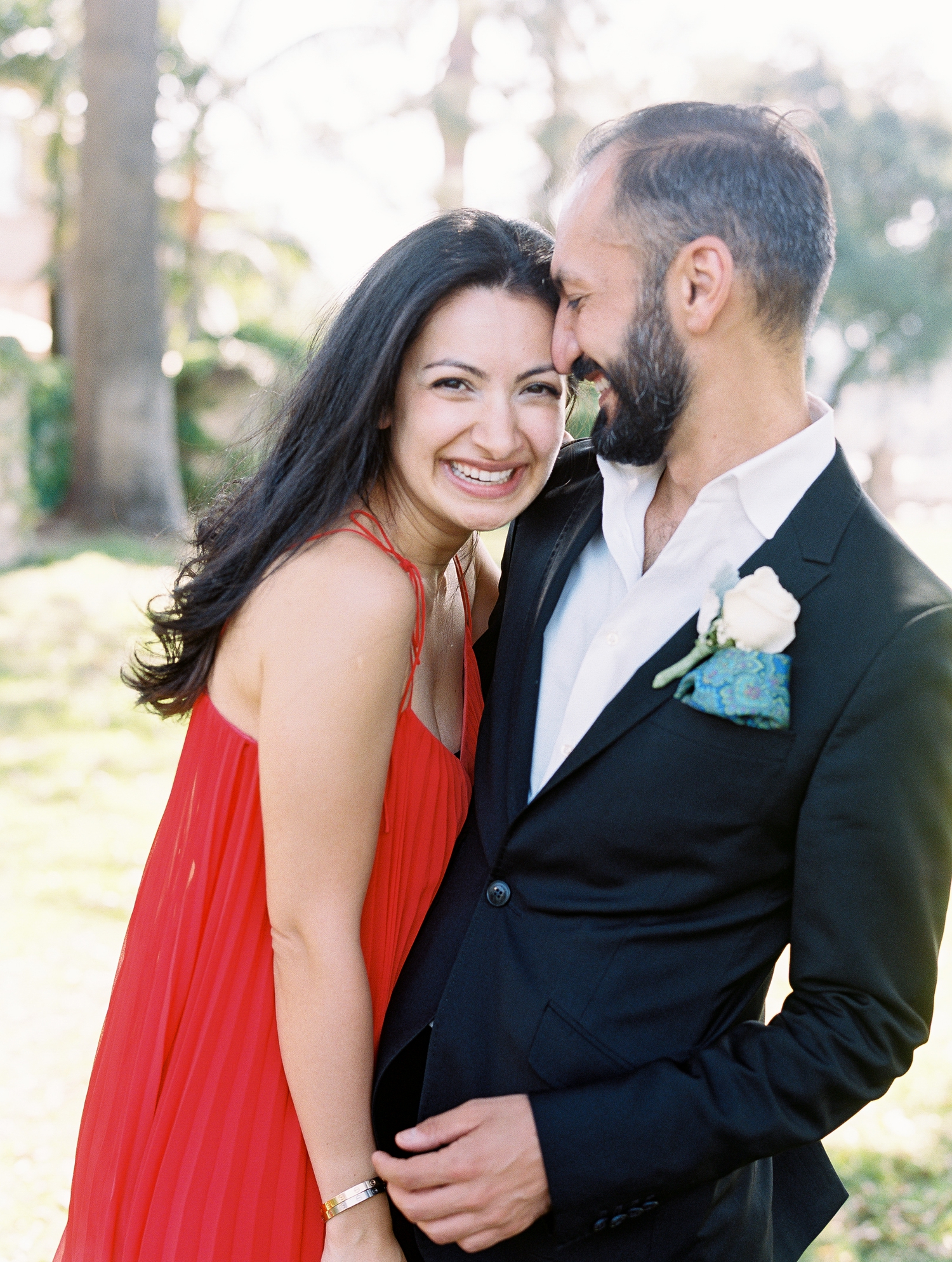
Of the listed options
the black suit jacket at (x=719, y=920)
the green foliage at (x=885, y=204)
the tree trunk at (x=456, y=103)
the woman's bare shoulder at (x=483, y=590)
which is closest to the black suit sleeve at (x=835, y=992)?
the black suit jacket at (x=719, y=920)

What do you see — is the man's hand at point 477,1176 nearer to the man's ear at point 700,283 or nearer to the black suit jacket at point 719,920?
the black suit jacket at point 719,920

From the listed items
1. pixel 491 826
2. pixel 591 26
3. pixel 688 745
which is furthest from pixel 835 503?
pixel 591 26

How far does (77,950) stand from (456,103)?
58.4 ft

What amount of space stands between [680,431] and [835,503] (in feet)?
1.18

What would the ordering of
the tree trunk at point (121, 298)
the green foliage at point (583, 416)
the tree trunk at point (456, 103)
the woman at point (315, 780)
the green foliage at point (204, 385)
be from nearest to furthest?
the woman at point (315, 780) < the green foliage at point (583, 416) < the tree trunk at point (121, 298) < the green foliage at point (204, 385) < the tree trunk at point (456, 103)

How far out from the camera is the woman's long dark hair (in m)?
2.29

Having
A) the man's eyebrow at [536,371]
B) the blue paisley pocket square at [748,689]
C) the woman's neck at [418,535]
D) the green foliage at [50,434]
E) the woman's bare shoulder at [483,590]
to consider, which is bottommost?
the blue paisley pocket square at [748,689]

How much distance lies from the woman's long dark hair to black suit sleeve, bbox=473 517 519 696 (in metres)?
0.37

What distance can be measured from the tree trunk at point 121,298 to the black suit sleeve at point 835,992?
12.1 meters

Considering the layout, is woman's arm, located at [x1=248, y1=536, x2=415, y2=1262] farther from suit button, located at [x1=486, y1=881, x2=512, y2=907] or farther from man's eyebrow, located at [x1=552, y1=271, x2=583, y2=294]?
man's eyebrow, located at [x1=552, y1=271, x2=583, y2=294]

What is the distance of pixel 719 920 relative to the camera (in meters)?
2.02

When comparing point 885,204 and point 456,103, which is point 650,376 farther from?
point 885,204

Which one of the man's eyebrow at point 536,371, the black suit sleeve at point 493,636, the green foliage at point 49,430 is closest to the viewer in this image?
the man's eyebrow at point 536,371

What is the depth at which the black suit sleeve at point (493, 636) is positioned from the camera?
104 inches
